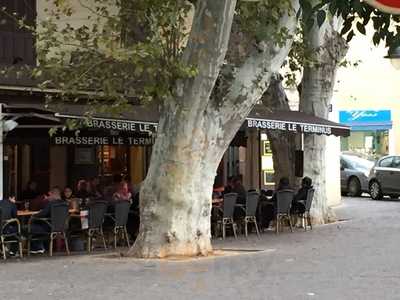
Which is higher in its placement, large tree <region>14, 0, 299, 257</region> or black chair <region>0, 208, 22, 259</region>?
large tree <region>14, 0, 299, 257</region>

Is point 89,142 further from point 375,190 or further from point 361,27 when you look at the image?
point 375,190

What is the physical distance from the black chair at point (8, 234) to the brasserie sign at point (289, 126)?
495cm

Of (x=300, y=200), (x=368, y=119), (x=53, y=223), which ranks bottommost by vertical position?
(x=53, y=223)

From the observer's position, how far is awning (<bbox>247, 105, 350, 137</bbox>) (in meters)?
15.5

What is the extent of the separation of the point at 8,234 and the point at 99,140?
4264mm

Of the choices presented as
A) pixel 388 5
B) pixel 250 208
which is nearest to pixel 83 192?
pixel 250 208

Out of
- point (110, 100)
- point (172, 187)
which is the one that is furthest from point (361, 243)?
point (110, 100)

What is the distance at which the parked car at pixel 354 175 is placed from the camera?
27594mm

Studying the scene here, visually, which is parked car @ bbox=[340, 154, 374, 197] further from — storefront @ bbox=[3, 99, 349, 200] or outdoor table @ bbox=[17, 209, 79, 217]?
outdoor table @ bbox=[17, 209, 79, 217]

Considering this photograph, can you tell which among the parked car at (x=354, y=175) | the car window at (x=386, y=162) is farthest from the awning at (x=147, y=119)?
the parked car at (x=354, y=175)

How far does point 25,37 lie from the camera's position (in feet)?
52.2

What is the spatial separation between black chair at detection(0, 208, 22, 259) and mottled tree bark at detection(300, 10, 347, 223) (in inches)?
295

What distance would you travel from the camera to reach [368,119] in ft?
128

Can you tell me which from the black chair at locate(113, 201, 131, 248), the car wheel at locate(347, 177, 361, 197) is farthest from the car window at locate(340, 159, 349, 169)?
the black chair at locate(113, 201, 131, 248)
